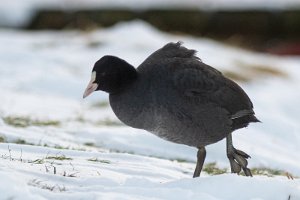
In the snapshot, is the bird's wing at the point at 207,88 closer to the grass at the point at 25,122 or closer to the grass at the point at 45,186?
the grass at the point at 45,186

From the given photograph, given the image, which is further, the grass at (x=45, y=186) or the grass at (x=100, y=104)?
the grass at (x=100, y=104)

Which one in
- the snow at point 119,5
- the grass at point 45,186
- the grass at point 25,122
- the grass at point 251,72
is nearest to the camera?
the grass at point 45,186

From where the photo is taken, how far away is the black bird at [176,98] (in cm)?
596

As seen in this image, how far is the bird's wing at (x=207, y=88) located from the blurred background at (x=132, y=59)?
1847 mm

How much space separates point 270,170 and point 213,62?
6440mm

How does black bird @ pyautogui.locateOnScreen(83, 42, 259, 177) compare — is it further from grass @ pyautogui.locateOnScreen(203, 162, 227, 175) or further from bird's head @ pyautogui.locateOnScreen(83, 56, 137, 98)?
grass @ pyautogui.locateOnScreen(203, 162, 227, 175)

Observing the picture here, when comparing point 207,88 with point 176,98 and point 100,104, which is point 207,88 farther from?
point 100,104

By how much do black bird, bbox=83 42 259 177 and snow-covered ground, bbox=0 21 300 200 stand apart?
398 millimetres

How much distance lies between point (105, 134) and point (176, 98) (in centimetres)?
271

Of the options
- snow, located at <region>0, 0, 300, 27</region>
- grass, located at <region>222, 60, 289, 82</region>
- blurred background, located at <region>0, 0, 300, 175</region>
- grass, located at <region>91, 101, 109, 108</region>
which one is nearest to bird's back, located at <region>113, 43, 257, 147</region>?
blurred background, located at <region>0, 0, 300, 175</region>

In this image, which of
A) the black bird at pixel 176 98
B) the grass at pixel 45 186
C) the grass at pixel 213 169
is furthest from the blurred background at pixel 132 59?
the grass at pixel 45 186

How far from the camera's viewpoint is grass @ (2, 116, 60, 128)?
27.7 ft

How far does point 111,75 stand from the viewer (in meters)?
6.27

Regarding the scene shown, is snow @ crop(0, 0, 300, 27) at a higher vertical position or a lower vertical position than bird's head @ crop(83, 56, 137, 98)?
lower
